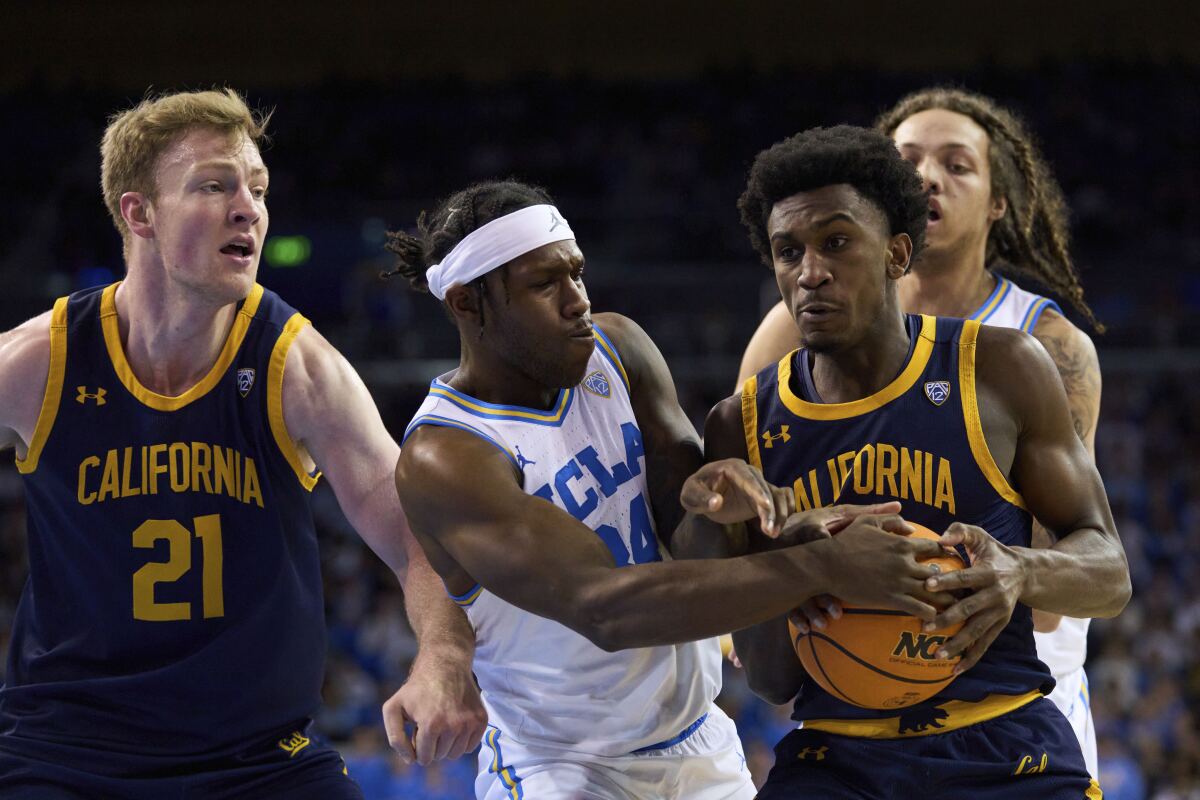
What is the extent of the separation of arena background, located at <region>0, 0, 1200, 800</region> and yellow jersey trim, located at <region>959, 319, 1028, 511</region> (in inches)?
275

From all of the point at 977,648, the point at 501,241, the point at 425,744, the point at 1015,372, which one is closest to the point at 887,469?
the point at 1015,372

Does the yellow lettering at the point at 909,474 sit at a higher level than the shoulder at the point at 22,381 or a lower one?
lower

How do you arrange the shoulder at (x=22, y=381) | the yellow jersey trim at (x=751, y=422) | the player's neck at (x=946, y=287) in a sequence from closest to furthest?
the yellow jersey trim at (x=751, y=422) < the shoulder at (x=22, y=381) < the player's neck at (x=946, y=287)

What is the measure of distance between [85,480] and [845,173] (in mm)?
2147

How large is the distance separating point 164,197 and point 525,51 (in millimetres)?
15407

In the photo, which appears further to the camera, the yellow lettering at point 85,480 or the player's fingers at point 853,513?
the yellow lettering at point 85,480

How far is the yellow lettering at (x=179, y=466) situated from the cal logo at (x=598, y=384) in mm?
1091

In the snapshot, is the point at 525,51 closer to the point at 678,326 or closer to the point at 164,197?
the point at 678,326

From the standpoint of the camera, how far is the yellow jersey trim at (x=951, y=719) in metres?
3.21

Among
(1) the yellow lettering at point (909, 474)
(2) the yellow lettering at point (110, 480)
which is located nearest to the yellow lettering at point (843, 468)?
(1) the yellow lettering at point (909, 474)

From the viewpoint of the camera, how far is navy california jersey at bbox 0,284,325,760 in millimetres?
3664

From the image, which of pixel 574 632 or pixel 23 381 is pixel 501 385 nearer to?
pixel 574 632

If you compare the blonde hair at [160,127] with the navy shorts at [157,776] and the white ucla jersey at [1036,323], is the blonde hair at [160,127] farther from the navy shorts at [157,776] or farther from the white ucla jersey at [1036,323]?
the white ucla jersey at [1036,323]

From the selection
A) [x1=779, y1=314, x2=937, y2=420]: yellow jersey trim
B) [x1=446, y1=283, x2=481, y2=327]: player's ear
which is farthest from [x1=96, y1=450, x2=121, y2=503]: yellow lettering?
[x1=779, y1=314, x2=937, y2=420]: yellow jersey trim
